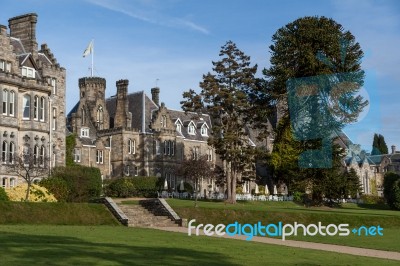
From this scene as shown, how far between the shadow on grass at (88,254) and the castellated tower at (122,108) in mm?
55706

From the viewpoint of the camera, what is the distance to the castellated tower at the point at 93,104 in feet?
263

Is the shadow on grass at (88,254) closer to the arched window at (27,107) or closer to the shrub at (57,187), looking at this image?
the shrub at (57,187)

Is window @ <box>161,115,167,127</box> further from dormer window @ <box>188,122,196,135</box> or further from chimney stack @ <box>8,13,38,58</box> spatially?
chimney stack @ <box>8,13,38,58</box>

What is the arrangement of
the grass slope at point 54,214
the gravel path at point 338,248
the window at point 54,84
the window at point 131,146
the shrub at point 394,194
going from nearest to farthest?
the gravel path at point 338,248 < the grass slope at point 54,214 < the window at point 54,84 < the shrub at point 394,194 < the window at point 131,146

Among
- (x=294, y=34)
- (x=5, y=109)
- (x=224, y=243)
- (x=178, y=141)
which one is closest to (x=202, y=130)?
(x=178, y=141)

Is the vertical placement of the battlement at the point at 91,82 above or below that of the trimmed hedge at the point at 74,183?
above

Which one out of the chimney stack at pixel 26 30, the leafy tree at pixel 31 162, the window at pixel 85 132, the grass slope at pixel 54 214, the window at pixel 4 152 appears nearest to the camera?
the grass slope at pixel 54 214

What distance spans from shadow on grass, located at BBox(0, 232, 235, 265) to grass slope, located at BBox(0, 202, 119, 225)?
11739 millimetres

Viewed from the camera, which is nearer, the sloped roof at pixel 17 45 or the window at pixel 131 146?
the sloped roof at pixel 17 45

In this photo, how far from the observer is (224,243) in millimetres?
26000

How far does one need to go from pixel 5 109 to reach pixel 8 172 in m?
4.96

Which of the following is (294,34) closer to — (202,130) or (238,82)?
(238,82)

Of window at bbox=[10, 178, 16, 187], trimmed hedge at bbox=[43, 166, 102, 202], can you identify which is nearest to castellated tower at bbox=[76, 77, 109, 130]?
trimmed hedge at bbox=[43, 166, 102, 202]

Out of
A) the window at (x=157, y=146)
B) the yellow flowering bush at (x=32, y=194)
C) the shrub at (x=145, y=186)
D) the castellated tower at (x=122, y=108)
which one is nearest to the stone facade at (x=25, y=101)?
the yellow flowering bush at (x=32, y=194)
